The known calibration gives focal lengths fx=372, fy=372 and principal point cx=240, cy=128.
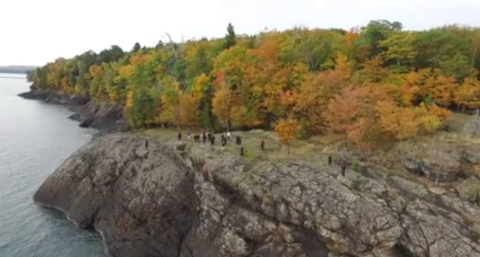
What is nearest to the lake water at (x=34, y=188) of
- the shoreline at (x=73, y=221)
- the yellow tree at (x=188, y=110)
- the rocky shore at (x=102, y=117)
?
the shoreline at (x=73, y=221)

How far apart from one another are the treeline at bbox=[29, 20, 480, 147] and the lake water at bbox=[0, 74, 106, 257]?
1691 centimetres

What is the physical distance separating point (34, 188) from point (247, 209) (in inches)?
1222

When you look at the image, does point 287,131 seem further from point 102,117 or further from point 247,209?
point 102,117

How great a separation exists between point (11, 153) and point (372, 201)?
2312 inches

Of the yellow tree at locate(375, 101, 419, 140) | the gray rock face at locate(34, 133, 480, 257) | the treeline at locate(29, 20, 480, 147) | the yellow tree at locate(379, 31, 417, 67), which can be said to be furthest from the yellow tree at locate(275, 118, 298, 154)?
the yellow tree at locate(379, 31, 417, 67)

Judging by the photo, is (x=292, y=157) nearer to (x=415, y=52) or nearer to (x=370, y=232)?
(x=370, y=232)

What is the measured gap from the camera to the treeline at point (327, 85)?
125ft

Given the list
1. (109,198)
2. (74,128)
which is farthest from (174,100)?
(74,128)

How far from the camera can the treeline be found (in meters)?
38.2

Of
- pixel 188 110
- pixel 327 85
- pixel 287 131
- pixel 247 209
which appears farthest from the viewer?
pixel 188 110

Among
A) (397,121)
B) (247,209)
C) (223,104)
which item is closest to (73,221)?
(247,209)

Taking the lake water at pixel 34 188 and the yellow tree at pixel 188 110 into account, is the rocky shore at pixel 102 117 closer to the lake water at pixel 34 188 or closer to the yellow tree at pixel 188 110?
the lake water at pixel 34 188

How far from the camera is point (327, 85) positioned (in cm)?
4256

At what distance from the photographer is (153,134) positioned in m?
48.1
